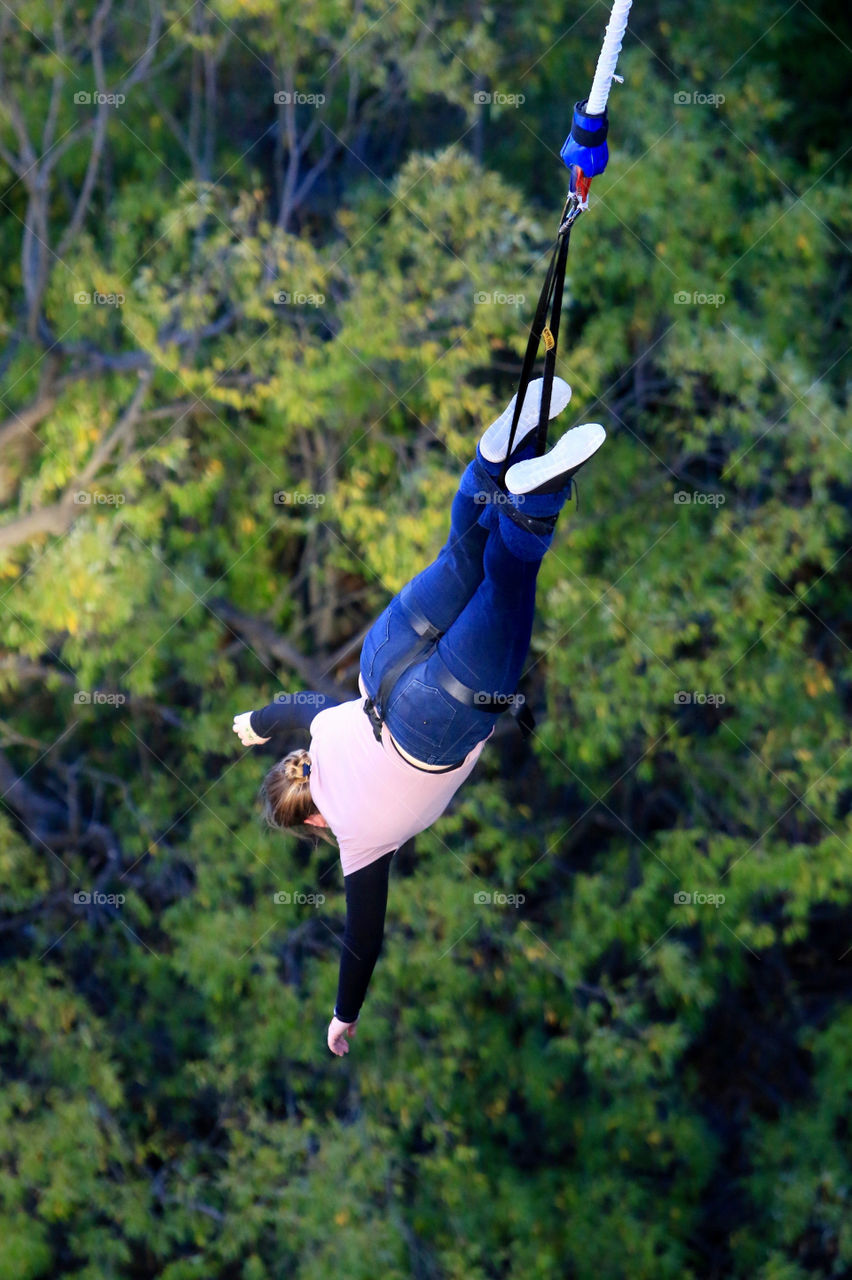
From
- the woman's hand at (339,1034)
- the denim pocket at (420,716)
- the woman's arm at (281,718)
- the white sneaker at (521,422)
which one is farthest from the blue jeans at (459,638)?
the woman's hand at (339,1034)

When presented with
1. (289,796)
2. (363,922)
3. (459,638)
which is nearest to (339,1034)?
(363,922)

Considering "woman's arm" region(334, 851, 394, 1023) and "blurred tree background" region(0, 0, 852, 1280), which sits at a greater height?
"woman's arm" region(334, 851, 394, 1023)

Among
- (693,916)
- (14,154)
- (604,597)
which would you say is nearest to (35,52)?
(14,154)

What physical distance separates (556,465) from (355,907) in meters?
1.13

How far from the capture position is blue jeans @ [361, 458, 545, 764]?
2.68 m

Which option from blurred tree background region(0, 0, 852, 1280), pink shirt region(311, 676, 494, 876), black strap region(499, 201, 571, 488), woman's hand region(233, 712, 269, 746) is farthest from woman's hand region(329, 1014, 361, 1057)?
blurred tree background region(0, 0, 852, 1280)

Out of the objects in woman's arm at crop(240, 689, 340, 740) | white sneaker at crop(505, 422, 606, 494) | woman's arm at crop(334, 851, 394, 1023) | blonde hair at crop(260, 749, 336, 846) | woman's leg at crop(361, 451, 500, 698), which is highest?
white sneaker at crop(505, 422, 606, 494)

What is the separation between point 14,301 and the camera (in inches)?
295

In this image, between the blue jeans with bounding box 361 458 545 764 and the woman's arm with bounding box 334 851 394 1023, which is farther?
the woman's arm with bounding box 334 851 394 1023

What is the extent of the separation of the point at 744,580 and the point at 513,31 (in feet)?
10.7

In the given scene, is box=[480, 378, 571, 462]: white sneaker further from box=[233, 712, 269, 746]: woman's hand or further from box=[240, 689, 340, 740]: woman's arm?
box=[233, 712, 269, 746]: woman's hand

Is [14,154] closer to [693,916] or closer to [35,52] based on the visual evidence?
[35,52]

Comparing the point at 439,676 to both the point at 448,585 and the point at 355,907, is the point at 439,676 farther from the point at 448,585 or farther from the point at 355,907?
the point at 355,907

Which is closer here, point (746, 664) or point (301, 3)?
point (301, 3)
